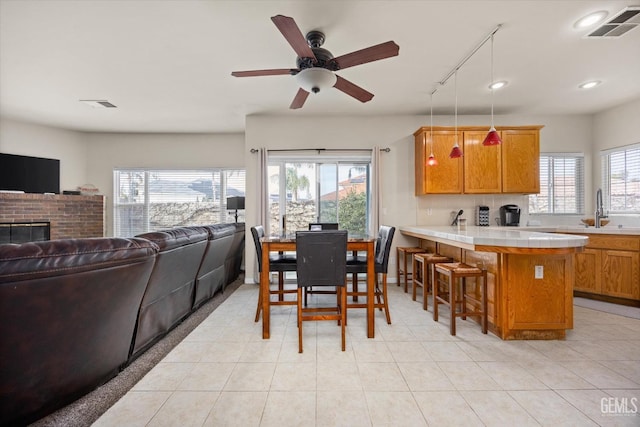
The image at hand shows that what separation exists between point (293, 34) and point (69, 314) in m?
2.09

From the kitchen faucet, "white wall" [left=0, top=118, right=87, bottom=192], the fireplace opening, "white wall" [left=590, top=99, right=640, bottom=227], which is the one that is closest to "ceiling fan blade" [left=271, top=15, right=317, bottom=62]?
the kitchen faucet

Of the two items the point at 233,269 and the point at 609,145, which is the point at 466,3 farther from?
the point at 233,269

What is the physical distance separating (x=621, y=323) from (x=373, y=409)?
3111 mm

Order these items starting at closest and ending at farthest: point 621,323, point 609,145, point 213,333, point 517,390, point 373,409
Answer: point 373,409 < point 517,390 < point 213,333 < point 621,323 < point 609,145

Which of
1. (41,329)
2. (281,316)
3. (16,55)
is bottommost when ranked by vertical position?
(281,316)

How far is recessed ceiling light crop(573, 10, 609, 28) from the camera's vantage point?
2271mm

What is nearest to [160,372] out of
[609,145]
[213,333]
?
[213,333]

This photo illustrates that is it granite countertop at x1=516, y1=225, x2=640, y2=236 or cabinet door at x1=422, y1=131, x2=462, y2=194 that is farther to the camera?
cabinet door at x1=422, y1=131, x2=462, y2=194

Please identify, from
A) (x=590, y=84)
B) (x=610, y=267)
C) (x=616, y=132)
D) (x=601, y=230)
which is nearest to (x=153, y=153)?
(x=590, y=84)

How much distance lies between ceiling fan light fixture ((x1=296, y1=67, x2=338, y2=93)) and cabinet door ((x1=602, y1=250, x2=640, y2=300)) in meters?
4.14

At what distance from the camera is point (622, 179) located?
4.19m

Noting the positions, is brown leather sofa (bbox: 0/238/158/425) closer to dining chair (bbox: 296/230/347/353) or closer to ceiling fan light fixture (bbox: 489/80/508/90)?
dining chair (bbox: 296/230/347/353)

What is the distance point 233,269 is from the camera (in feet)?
15.2

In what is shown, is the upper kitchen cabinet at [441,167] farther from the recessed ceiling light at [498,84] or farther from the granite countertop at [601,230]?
the granite countertop at [601,230]
